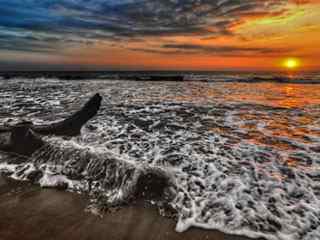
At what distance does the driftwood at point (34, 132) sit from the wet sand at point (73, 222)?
5.92 ft

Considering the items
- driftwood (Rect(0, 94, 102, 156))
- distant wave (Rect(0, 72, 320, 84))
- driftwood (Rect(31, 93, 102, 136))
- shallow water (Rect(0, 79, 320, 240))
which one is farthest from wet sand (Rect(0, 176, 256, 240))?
distant wave (Rect(0, 72, 320, 84))

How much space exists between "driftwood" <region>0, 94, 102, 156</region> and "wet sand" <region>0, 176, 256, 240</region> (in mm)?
1806

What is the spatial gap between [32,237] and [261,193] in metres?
3.38

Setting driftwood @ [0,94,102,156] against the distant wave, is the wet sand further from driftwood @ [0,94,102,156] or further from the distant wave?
the distant wave

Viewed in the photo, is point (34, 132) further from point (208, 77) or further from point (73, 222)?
point (208, 77)

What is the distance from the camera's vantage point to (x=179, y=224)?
111 inches

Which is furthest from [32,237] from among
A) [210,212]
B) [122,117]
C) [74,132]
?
[122,117]

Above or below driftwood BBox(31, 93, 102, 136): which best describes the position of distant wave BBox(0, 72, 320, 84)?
above

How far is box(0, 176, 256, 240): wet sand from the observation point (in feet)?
8.55

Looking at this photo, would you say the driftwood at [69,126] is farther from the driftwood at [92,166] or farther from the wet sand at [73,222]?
the wet sand at [73,222]

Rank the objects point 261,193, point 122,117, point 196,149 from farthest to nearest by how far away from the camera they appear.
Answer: point 122,117 < point 196,149 < point 261,193

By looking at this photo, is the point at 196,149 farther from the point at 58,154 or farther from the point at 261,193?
the point at 58,154

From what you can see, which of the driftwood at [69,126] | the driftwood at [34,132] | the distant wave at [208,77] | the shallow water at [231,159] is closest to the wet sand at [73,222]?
the shallow water at [231,159]

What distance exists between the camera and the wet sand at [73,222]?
261 centimetres
